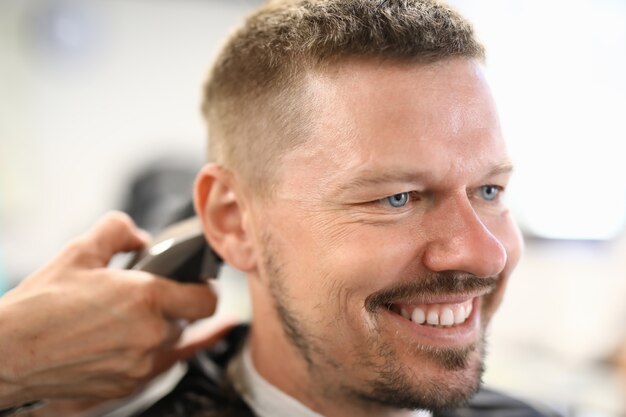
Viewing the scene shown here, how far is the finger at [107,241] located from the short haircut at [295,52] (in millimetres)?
302

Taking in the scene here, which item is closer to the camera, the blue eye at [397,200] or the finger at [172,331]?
the blue eye at [397,200]

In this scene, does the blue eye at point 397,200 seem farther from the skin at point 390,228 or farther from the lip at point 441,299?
the lip at point 441,299

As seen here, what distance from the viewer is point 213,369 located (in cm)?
142

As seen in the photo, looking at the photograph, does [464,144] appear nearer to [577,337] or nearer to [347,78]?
[347,78]

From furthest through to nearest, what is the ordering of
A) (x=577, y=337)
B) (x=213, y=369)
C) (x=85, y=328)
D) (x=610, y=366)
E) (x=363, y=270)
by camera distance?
1. (x=577, y=337)
2. (x=610, y=366)
3. (x=213, y=369)
4. (x=85, y=328)
5. (x=363, y=270)

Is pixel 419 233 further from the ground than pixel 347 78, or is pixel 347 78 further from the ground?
pixel 347 78

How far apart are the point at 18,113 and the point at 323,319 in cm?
350

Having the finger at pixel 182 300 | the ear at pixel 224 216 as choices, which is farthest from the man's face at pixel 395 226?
the finger at pixel 182 300

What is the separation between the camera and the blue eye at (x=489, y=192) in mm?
1049

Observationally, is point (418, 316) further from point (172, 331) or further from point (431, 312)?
point (172, 331)

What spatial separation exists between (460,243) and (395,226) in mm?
103

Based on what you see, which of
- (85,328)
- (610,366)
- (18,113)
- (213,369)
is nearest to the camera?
(85,328)

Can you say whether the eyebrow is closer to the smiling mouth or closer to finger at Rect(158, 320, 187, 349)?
the smiling mouth

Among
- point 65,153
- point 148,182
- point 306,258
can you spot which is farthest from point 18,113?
point 306,258
